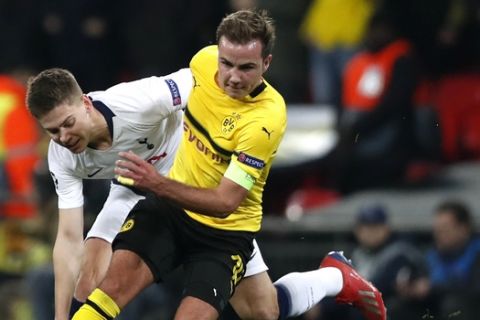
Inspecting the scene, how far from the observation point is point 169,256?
32.0ft

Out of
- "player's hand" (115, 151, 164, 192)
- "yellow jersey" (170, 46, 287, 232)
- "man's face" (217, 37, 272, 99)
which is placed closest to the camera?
"player's hand" (115, 151, 164, 192)

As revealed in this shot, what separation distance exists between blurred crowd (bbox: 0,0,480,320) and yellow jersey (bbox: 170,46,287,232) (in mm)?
3236

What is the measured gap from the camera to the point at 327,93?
15766 millimetres

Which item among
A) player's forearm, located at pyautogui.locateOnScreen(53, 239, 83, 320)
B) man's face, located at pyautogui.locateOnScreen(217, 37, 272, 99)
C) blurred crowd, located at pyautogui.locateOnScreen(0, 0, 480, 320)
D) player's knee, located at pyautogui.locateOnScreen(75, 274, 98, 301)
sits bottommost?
blurred crowd, located at pyautogui.locateOnScreen(0, 0, 480, 320)

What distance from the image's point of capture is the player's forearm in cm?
977

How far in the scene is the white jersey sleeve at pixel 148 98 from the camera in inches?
388

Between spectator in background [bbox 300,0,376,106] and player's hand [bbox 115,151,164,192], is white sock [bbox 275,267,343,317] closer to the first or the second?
player's hand [bbox 115,151,164,192]

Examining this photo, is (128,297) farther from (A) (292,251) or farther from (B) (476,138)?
(B) (476,138)

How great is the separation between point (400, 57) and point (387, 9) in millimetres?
671

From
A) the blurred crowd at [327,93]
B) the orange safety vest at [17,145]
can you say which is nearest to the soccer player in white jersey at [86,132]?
the blurred crowd at [327,93]

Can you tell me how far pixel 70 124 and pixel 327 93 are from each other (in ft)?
21.5

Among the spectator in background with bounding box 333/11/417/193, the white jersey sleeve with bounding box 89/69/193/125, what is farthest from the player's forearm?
the spectator in background with bounding box 333/11/417/193

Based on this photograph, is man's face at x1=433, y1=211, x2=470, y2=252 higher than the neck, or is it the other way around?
the neck

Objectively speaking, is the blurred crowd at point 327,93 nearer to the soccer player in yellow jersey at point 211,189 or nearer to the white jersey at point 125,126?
the soccer player in yellow jersey at point 211,189
